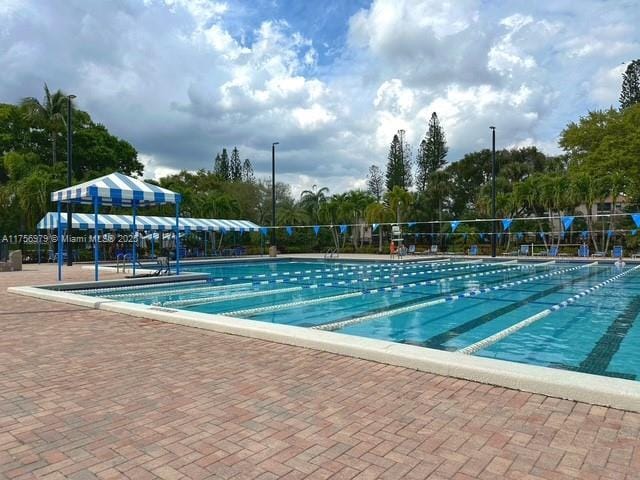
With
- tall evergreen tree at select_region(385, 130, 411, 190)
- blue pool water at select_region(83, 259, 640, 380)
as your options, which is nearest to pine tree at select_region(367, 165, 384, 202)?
tall evergreen tree at select_region(385, 130, 411, 190)

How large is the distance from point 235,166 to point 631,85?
139 feet

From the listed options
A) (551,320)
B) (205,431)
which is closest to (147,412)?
(205,431)

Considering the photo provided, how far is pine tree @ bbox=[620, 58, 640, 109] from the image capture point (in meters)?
36.3

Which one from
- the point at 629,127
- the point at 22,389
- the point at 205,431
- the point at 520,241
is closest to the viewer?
the point at 205,431

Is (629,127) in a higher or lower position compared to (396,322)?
higher

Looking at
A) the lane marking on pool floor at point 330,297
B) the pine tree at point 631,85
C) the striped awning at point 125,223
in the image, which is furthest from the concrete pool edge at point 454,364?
the pine tree at point 631,85

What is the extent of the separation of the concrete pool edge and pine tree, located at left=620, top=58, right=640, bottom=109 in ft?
132

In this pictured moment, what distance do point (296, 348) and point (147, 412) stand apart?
7.31 ft

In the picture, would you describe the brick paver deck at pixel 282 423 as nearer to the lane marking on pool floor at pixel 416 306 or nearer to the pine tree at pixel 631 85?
the lane marking on pool floor at pixel 416 306

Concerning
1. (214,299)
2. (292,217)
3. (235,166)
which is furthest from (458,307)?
(235,166)

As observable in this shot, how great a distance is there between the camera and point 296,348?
5.46m

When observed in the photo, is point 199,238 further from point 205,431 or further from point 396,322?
point 205,431

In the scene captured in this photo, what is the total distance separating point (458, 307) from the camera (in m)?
10.2

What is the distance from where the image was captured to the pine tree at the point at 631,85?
3634 centimetres
